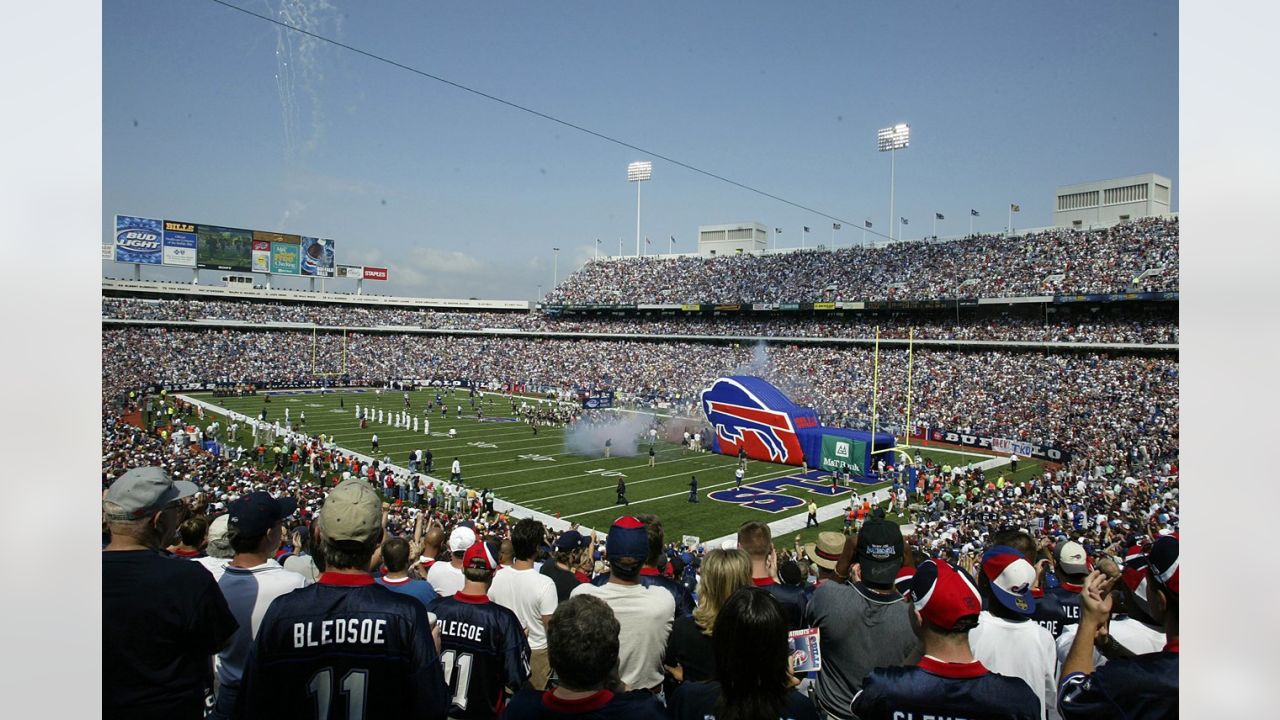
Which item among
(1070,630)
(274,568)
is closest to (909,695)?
(1070,630)

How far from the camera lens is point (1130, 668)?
2553 mm

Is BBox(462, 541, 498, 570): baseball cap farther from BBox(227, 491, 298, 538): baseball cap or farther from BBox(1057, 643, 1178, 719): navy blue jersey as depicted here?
BBox(1057, 643, 1178, 719): navy blue jersey

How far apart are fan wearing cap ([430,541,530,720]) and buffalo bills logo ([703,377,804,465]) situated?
964 inches

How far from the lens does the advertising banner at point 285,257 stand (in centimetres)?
6931

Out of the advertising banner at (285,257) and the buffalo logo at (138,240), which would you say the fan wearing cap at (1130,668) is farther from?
the advertising banner at (285,257)

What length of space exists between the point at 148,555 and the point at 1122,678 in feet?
11.0

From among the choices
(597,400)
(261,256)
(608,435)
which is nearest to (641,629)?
(608,435)

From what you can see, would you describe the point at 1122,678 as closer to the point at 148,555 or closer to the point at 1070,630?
the point at 1070,630

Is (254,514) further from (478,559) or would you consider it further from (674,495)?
(674,495)

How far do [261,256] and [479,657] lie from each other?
242ft

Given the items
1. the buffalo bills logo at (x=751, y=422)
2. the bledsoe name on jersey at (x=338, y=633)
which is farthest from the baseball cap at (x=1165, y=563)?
the buffalo bills logo at (x=751, y=422)

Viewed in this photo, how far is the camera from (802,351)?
1950 inches

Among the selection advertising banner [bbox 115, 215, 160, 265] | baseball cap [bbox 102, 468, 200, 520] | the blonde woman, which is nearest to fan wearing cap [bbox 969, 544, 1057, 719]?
the blonde woman

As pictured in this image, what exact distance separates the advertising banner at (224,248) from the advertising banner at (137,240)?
3188 millimetres
